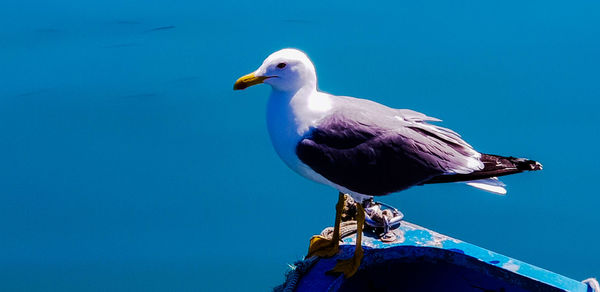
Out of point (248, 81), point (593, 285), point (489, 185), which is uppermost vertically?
point (248, 81)

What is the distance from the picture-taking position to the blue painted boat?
4.88 feet

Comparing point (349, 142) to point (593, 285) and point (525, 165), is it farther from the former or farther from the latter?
point (593, 285)

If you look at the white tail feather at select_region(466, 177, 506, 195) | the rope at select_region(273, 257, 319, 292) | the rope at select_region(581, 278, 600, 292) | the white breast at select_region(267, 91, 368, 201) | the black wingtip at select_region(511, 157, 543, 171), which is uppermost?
the white breast at select_region(267, 91, 368, 201)

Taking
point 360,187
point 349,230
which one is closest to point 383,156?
point 360,187

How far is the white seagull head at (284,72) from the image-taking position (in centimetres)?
138

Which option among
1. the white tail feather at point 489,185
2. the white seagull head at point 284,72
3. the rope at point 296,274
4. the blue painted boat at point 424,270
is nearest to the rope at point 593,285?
the blue painted boat at point 424,270

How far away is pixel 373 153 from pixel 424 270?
304 mm

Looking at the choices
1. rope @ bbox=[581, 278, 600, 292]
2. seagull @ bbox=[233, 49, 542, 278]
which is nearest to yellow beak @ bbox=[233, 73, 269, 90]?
seagull @ bbox=[233, 49, 542, 278]

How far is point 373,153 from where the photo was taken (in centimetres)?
142

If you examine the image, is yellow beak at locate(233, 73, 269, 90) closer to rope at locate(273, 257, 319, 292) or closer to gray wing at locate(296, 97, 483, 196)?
gray wing at locate(296, 97, 483, 196)

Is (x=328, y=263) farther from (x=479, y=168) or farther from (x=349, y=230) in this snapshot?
(x=479, y=168)

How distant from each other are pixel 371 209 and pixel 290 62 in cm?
39

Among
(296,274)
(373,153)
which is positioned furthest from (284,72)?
(296,274)

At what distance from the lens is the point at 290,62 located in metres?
1.38
